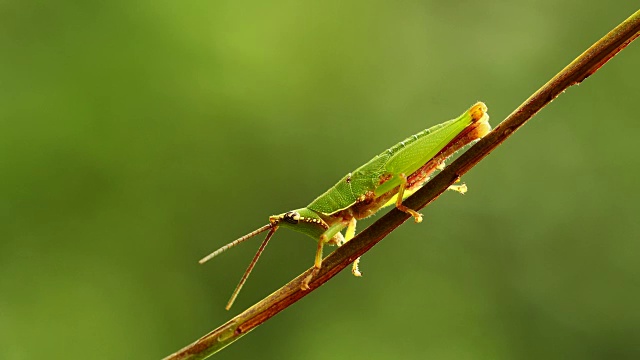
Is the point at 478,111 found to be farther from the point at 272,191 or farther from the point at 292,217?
the point at 272,191

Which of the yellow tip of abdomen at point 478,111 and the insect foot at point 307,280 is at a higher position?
the yellow tip of abdomen at point 478,111

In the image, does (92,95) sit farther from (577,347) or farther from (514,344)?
(577,347)

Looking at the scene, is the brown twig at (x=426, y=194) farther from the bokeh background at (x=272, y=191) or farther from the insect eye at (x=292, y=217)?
the bokeh background at (x=272, y=191)

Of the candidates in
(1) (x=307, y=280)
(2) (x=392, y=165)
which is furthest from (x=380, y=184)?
(1) (x=307, y=280)

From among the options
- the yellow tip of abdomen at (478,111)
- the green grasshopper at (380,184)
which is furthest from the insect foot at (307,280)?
the yellow tip of abdomen at (478,111)

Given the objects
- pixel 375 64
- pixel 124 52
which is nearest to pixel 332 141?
pixel 375 64

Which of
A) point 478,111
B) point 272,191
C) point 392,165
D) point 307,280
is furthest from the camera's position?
point 272,191

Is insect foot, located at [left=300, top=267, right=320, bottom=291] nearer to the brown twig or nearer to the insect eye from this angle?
the brown twig
